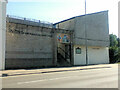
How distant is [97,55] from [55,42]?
12.0m

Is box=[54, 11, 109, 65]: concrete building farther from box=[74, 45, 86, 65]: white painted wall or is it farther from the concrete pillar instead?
the concrete pillar

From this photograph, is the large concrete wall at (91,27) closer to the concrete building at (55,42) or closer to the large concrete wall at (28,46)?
the concrete building at (55,42)

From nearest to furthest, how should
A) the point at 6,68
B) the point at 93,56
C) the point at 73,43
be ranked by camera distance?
1. the point at 6,68
2. the point at 73,43
3. the point at 93,56

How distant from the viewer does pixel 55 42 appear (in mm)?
22250

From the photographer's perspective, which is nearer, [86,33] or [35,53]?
[35,53]

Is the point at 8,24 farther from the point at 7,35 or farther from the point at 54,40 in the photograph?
the point at 54,40

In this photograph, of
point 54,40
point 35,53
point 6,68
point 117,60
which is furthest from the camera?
point 117,60

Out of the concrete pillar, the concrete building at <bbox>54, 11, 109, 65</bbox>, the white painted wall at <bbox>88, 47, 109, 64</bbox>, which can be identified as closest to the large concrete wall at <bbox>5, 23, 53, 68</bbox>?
the concrete pillar

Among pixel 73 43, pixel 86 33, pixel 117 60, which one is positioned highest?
pixel 86 33

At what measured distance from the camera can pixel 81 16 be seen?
87.6ft

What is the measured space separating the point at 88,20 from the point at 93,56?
750cm

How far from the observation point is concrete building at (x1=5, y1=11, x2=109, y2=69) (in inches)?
727

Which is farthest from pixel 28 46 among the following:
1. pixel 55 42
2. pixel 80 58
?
pixel 80 58

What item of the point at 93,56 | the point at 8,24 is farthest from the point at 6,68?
the point at 93,56
